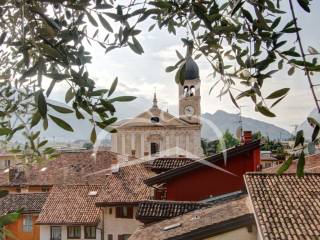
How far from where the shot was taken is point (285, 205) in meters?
9.98

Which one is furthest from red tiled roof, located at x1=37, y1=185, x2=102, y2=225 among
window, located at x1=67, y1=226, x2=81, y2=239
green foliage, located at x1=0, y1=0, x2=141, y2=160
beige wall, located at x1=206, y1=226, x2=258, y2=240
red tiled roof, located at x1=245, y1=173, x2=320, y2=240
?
green foliage, located at x1=0, y1=0, x2=141, y2=160

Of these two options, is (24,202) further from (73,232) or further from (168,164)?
(168,164)

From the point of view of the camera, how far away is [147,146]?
161 feet

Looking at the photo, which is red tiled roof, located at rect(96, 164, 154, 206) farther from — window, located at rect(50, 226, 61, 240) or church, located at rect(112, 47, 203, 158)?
church, located at rect(112, 47, 203, 158)

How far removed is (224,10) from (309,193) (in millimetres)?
8969

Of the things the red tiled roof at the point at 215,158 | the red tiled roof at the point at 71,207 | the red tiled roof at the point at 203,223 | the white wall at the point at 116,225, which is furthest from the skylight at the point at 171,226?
the red tiled roof at the point at 71,207

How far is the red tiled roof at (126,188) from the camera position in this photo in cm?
2414

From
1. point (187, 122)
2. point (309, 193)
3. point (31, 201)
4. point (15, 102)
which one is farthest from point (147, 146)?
point (15, 102)

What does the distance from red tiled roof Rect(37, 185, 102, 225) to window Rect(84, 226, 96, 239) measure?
2.19ft

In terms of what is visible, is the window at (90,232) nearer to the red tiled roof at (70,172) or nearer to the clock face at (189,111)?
the red tiled roof at (70,172)

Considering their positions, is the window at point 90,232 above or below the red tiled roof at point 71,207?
below

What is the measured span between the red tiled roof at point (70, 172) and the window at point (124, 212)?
9.13 m

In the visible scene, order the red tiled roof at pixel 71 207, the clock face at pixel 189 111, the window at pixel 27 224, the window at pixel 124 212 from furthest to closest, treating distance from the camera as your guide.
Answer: the clock face at pixel 189 111, the window at pixel 27 224, the red tiled roof at pixel 71 207, the window at pixel 124 212

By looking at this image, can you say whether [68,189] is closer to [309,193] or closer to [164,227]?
[164,227]
